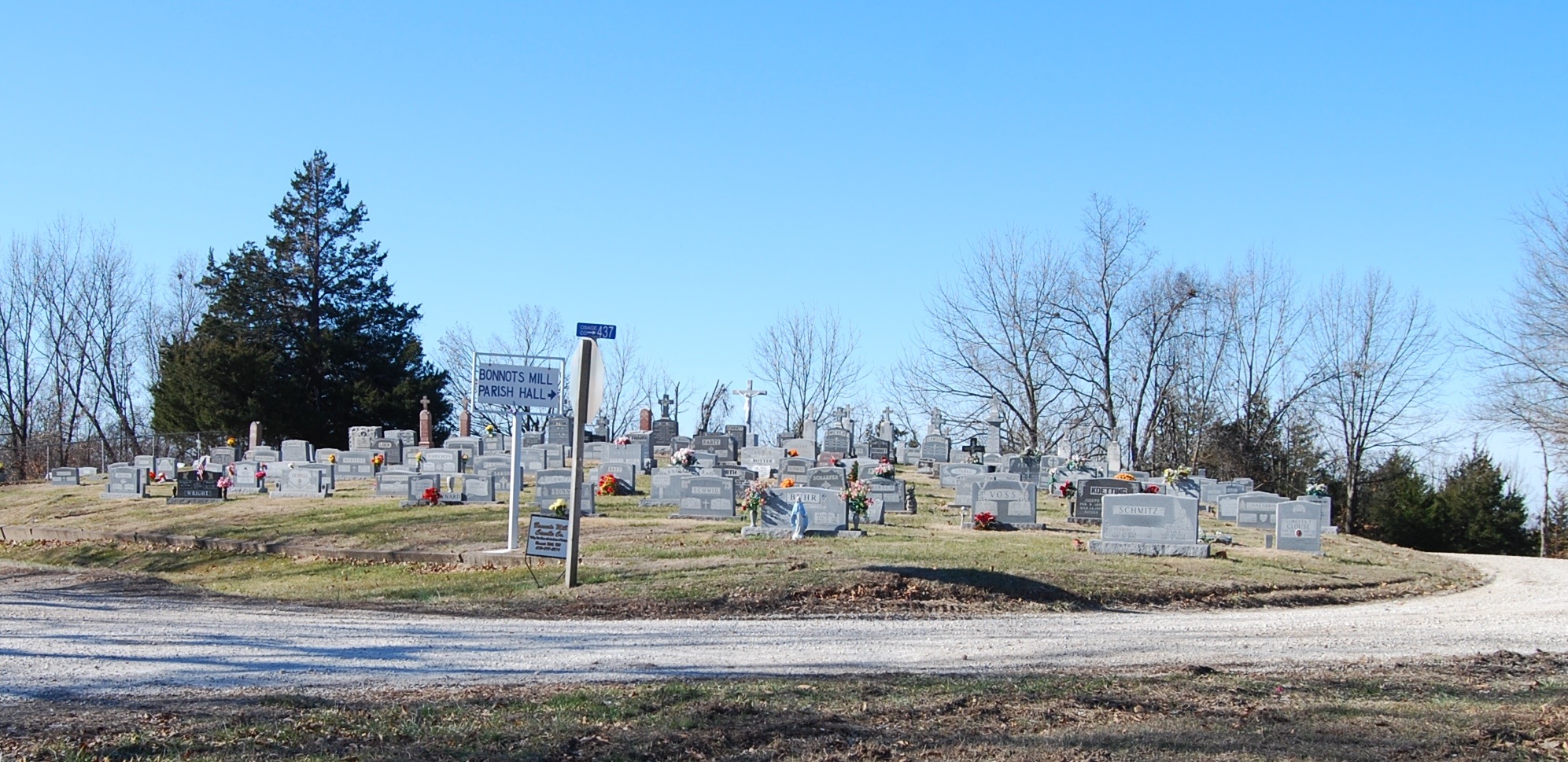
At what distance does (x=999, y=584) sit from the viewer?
14.2 m

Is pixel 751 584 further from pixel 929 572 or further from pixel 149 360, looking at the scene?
pixel 149 360

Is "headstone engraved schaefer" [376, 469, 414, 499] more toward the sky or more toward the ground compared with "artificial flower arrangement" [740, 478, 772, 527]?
more toward the ground

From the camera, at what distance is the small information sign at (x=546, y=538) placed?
1479 cm

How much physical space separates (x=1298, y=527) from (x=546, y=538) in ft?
44.7

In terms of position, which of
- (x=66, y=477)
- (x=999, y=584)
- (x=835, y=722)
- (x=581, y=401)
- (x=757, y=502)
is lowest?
(x=66, y=477)

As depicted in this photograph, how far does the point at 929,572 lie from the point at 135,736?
9788 mm

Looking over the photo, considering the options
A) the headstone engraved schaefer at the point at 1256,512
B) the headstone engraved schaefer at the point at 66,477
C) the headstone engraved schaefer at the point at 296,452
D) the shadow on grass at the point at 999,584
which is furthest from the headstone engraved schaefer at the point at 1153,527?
the headstone engraved schaefer at the point at 66,477

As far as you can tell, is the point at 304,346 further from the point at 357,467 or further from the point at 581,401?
the point at 581,401

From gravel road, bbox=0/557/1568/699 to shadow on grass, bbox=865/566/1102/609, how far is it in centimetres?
69

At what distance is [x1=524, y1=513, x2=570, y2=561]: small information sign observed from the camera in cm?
1479

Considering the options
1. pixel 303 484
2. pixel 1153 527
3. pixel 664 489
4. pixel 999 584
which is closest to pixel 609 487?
pixel 664 489

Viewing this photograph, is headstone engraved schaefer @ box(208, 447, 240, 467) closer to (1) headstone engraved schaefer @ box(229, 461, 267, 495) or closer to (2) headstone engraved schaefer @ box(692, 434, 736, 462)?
(1) headstone engraved schaefer @ box(229, 461, 267, 495)

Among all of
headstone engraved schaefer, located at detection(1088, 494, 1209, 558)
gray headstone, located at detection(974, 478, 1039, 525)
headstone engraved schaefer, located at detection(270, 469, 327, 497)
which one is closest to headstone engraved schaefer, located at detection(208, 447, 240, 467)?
headstone engraved schaefer, located at detection(270, 469, 327, 497)

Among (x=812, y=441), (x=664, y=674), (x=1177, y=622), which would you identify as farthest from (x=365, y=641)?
(x=812, y=441)
